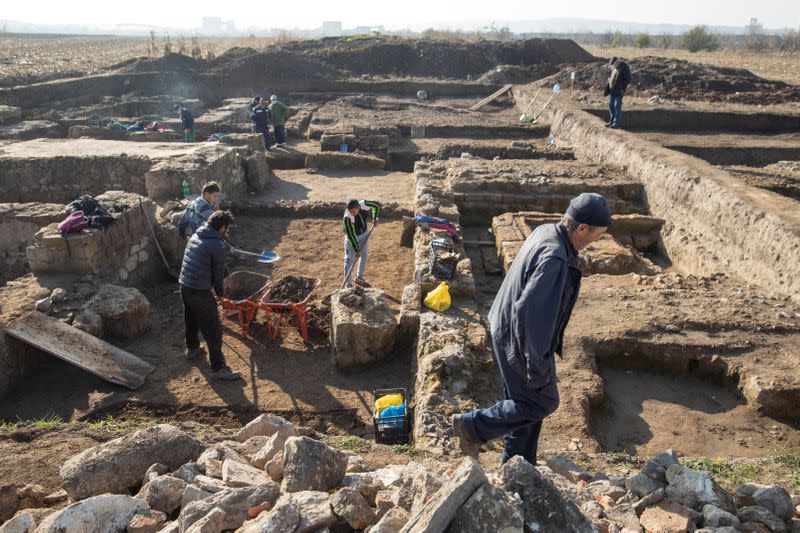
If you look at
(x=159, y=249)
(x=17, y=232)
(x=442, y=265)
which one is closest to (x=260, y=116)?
(x=159, y=249)

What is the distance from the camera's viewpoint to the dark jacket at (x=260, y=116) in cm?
1443

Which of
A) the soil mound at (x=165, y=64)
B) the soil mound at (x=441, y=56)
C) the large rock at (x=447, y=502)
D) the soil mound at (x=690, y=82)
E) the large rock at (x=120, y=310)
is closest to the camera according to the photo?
the large rock at (x=447, y=502)

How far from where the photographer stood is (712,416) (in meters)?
5.00

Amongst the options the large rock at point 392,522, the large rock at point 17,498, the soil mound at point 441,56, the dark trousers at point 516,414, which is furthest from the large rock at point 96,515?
the soil mound at point 441,56

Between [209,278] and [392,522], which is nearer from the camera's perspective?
[392,522]

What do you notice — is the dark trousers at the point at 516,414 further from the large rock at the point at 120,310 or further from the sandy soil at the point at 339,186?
the sandy soil at the point at 339,186

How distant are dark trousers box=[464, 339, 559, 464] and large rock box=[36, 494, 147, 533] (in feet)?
6.35

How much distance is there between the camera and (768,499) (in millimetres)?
2982

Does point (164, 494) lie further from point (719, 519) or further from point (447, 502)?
point (719, 519)

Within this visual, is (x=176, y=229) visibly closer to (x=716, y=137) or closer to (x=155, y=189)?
(x=155, y=189)

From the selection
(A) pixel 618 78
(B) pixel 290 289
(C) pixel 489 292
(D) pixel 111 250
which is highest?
(A) pixel 618 78

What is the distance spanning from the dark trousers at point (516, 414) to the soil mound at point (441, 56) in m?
29.3

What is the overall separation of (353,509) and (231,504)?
0.59m

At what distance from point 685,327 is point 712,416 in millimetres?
1081
